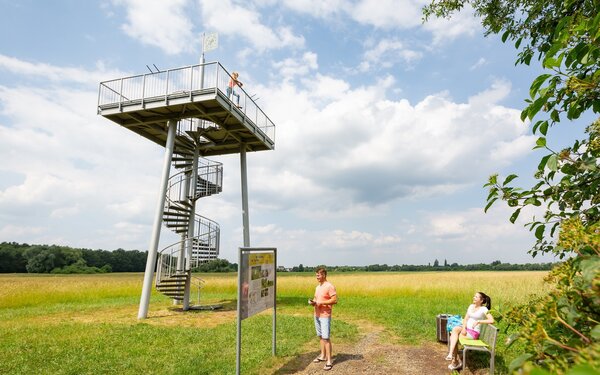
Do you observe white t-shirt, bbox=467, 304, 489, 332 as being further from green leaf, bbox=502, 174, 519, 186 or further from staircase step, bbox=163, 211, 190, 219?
staircase step, bbox=163, 211, 190, 219

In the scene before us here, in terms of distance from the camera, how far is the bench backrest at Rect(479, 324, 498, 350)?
247 inches

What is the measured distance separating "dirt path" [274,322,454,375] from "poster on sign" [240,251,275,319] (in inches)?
54.9

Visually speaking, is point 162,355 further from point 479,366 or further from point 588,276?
point 588,276

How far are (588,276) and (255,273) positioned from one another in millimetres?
6745

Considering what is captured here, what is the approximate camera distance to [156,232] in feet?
45.9

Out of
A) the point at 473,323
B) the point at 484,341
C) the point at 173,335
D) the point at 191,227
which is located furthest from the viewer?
the point at 191,227

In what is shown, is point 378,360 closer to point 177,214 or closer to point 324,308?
point 324,308

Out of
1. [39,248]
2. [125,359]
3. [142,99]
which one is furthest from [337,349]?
[39,248]

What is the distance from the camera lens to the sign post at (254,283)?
668 centimetres

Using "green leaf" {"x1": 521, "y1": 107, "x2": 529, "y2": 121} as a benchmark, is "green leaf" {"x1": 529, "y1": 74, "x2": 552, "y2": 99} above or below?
above

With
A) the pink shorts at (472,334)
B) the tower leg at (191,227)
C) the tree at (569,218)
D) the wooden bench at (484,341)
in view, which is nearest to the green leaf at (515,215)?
the tree at (569,218)

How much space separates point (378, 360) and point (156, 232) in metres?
9.96

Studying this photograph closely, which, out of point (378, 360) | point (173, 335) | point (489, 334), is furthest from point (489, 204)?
point (173, 335)

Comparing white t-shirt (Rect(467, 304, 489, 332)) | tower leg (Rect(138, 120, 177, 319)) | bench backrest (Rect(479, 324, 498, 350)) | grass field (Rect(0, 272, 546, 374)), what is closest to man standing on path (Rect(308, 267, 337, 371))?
grass field (Rect(0, 272, 546, 374))
